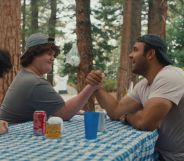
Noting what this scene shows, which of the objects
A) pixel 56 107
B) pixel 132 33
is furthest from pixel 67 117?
pixel 132 33

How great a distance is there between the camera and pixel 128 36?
10.8m

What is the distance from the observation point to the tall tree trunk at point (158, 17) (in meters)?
11.1

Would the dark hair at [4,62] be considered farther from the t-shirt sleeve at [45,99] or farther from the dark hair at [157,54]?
the dark hair at [157,54]

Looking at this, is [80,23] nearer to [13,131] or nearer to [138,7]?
[138,7]

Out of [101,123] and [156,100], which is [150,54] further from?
[101,123]

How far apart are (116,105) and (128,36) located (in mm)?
7232

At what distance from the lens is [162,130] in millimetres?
3344

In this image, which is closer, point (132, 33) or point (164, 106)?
point (164, 106)

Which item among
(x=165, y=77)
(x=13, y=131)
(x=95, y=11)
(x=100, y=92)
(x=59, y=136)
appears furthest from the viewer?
(x=95, y=11)

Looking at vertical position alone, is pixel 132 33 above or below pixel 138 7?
below

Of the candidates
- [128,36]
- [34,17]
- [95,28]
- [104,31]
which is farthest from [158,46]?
[34,17]

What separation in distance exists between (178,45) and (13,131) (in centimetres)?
1611

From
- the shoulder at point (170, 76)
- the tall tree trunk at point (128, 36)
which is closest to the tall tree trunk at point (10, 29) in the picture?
the shoulder at point (170, 76)

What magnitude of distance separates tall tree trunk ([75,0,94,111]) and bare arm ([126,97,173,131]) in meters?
6.20
